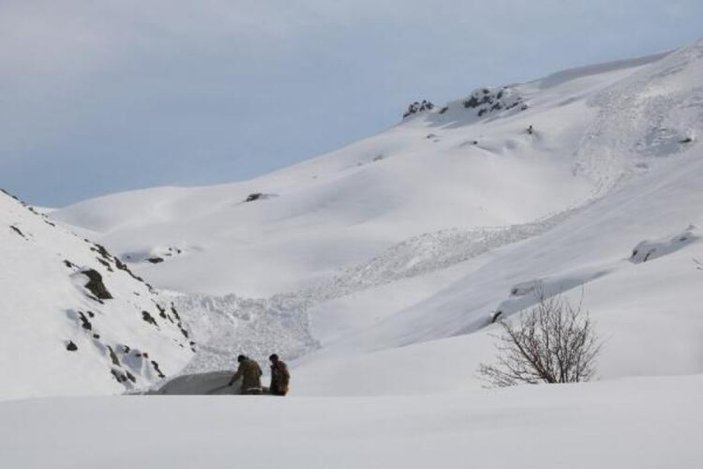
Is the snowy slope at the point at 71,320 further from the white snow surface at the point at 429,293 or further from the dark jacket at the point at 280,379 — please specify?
the dark jacket at the point at 280,379

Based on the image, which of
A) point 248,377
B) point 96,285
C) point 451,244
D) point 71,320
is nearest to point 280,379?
point 248,377

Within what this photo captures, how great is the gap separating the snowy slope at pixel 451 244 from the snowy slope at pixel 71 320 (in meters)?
2.58

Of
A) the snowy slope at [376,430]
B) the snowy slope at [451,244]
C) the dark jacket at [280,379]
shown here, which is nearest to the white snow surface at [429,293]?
the snowy slope at [376,430]

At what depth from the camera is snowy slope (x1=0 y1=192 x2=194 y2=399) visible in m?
28.2

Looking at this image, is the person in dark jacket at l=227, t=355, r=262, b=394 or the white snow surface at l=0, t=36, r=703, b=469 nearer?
the white snow surface at l=0, t=36, r=703, b=469

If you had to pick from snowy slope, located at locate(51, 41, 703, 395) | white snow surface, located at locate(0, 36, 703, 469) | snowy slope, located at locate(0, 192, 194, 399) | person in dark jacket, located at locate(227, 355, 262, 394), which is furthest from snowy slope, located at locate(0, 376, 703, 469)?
snowy slope, located at locate(0, 192, 194, 399)

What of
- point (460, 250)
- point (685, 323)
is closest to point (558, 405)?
point (685, 323)

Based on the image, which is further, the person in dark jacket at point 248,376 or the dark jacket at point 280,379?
the person in dark jacket at point 248,376

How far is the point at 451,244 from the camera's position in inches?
2181

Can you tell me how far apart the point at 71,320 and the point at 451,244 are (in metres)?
29.4

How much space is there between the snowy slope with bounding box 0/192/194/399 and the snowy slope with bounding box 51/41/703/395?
8.45 ft

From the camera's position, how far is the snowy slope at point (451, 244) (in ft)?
66.1

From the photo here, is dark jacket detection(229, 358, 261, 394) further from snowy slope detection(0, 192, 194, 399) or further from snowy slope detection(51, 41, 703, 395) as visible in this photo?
snowy slope detection(0, 192, 194, 399)

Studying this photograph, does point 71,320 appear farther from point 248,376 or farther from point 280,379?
point 280,379
